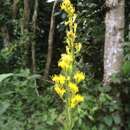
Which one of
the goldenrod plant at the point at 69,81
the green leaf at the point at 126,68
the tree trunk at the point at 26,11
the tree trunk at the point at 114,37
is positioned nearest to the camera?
the goldenrod plant at the point at 69,81

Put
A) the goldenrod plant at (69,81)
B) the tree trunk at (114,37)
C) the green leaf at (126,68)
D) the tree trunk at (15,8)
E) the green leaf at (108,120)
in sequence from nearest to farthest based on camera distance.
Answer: the goldenrod plant at (69,81), the green leaf at (108,120), the green leaf at (126,68), the tree trunk at (114,37), the tree trunk at (15,8)

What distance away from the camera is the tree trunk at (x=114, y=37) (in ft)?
15.4

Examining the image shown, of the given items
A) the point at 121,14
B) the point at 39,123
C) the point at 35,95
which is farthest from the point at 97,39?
the point at 39,123

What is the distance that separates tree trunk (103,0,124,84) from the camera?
15.4 ft

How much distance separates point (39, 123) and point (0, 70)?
3.23m

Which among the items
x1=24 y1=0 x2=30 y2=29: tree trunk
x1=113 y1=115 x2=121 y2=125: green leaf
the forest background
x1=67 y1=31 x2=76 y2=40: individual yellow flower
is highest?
x1=24 y1=0 x2=30 y2=29: tree trunk

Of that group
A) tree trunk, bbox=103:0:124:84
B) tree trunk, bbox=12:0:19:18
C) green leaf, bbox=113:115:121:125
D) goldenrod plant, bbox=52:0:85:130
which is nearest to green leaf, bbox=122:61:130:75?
tree trunk, bbox=103:0:124:84

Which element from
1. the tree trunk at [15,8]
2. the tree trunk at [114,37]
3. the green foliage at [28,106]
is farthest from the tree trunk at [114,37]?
the tree trunk at [15,8]

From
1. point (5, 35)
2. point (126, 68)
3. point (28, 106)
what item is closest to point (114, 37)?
point (126, 68)

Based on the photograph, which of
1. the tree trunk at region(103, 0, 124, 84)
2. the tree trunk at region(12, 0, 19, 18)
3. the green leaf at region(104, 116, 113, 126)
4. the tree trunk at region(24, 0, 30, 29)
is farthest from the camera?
the tree trunk at region(12, 0, 19, 18)

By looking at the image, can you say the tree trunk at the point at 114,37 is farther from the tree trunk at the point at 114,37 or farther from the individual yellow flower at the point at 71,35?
the individual yellow flower at the point at 71,35

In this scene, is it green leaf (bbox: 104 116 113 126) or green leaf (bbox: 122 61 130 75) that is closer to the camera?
green leaf (bbox: 104 116 113 126)

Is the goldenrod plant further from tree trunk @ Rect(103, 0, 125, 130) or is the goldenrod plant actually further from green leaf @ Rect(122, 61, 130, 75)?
tree trunk @ Rect(103, 0, 125, 130)

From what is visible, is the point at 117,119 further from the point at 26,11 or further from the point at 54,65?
the point at 26,11
